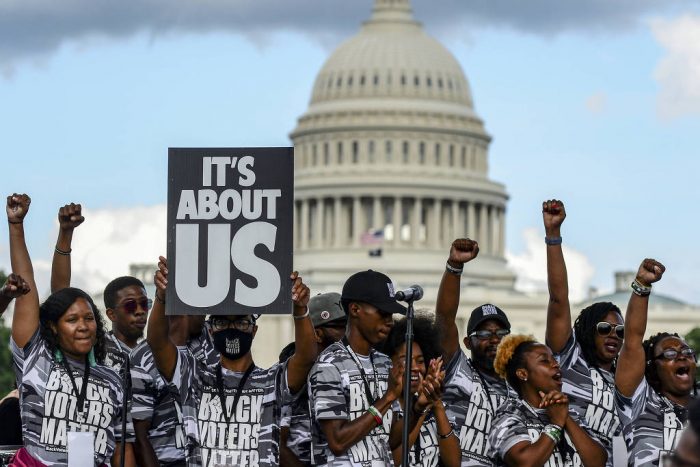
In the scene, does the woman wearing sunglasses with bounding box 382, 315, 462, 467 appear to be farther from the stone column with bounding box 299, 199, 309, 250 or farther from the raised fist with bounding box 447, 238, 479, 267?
the stone column with bounding box 299, 199, 309, 250

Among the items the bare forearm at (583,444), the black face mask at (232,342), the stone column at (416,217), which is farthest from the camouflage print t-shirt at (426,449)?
the stone column at (416,217)

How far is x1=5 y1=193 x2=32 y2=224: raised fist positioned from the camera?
17391 millimetres

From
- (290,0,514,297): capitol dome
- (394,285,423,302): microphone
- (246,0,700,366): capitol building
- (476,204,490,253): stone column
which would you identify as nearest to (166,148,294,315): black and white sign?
(394,285,423,302): microphone

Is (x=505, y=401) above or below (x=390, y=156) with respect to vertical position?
below

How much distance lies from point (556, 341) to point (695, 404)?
6.90 meters

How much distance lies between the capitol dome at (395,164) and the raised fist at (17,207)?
149 m

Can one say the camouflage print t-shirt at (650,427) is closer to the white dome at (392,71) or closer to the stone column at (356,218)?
the stone column at (356,218)

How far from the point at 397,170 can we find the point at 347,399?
508 ft

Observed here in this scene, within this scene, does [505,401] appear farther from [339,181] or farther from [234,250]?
[339,181]

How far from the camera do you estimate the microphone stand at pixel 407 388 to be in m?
15.6

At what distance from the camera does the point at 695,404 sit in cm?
1130

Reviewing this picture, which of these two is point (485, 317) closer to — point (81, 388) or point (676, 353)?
point (676, 353)

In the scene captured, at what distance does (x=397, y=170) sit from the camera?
17150 cm

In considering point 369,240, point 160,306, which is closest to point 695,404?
point 160,306
